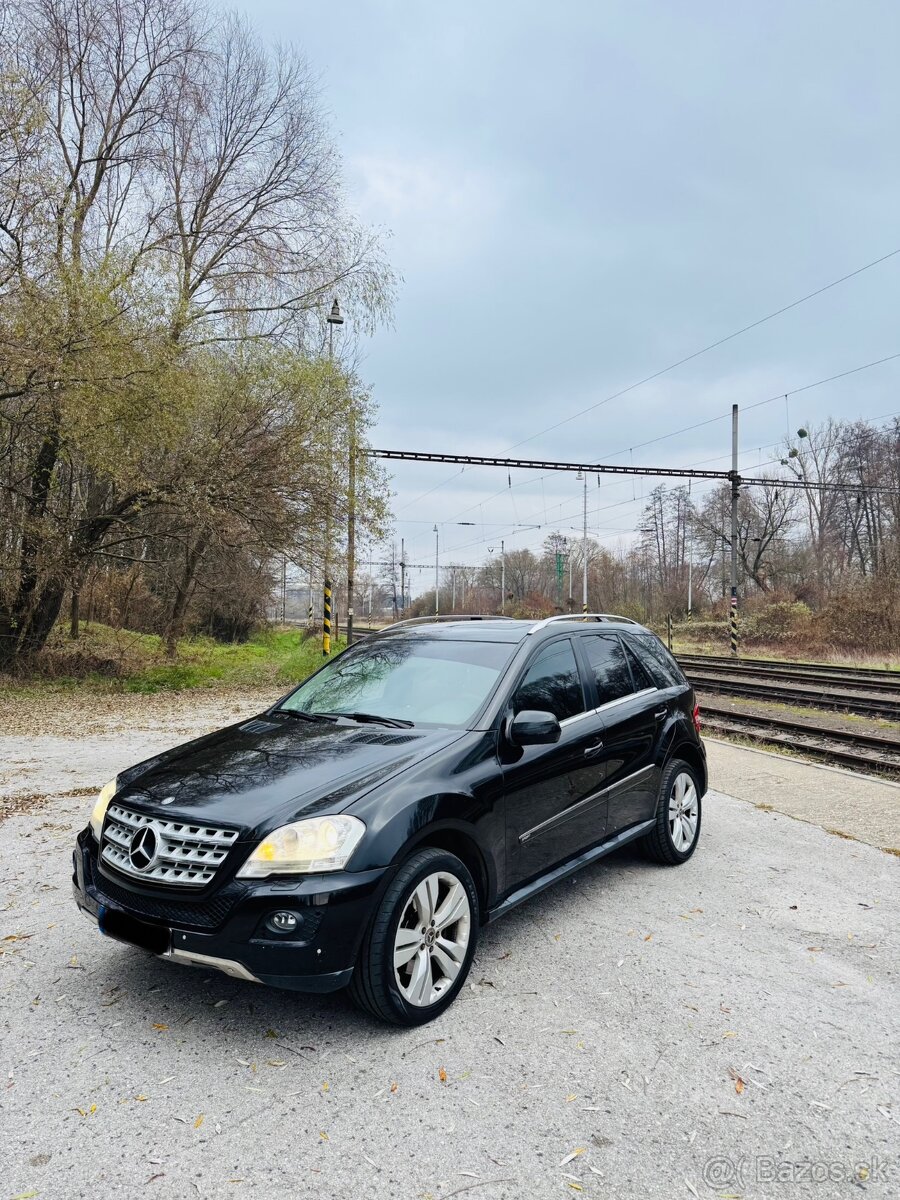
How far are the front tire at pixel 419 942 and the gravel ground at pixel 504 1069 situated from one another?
0.44ft

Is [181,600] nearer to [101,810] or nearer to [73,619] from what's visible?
[73,619]

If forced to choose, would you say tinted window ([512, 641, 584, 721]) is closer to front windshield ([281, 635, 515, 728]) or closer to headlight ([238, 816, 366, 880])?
front windshield ([281, 635, 515, 728])

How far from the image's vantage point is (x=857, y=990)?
3.43 meters

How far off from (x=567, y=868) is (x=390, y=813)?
147 centimetres

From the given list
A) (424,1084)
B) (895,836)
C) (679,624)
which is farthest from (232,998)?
(679,624)

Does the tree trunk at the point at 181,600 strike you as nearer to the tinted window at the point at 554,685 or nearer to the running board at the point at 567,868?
the tinted window at the point at 554,685

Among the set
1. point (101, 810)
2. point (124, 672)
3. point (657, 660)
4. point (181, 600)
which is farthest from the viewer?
point (181, 600)

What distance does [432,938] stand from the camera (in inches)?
124

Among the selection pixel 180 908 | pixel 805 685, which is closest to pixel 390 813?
pixel 180 908

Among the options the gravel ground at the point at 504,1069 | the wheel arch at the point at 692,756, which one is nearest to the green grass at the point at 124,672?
the wheel arch at the point at 692,756

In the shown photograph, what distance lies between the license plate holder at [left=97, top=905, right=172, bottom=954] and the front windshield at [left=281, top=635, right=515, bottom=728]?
1510mm

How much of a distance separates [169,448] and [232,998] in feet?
44.1

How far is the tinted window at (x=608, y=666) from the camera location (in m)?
4.69

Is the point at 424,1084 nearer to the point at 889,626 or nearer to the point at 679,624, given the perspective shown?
the point at 889,626
